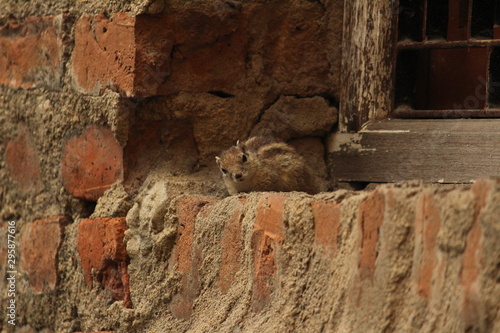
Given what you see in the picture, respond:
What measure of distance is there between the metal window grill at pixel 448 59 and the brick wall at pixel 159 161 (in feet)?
0.98

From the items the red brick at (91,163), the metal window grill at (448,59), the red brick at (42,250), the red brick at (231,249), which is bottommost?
the red brick at (42,250)

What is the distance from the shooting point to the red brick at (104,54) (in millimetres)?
2986

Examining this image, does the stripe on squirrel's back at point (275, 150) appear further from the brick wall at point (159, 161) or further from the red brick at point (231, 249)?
the red brick at point (231, 249)

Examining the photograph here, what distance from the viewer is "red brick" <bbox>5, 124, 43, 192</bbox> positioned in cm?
345

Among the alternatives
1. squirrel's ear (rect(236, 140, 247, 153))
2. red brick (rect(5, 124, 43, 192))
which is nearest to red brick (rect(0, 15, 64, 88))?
red brick (rect(5, 124, 43, 192))

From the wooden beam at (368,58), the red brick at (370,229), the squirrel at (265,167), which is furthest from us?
the squirrel at (265,167)

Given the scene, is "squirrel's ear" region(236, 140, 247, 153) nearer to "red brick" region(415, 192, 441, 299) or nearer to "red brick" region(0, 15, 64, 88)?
"red brick" region(0, 15, 64, 88)

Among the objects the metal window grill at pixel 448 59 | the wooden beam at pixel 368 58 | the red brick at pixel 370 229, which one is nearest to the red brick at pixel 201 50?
the wooden beam at pixel 368 58

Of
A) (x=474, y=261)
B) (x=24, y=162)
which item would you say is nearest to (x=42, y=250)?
(x=24, y=162)

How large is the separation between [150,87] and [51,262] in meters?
0.87

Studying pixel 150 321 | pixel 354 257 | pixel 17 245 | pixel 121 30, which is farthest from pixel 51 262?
pixel 354 257

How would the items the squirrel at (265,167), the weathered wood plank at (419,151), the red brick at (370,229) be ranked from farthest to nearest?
the squirrel at (265,167)
the weathered wood plank at (419,151)
the red brick at (370,229)

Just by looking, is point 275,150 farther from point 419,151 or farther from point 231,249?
point 231,249

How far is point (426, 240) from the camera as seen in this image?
1679 millimetres
